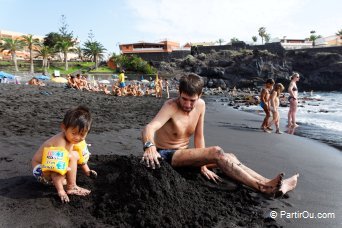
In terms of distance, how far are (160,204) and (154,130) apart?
2.76 ft

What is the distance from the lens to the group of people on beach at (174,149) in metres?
2.94

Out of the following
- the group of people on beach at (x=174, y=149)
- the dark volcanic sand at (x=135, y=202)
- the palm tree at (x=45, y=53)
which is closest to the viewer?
the dark volcanic sand at (x=135, y=202)

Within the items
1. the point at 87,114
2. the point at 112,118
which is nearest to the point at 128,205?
the point at 87,114

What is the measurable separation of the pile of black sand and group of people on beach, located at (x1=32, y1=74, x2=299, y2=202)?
135mm

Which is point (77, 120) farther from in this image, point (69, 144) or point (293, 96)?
point (293, 96)

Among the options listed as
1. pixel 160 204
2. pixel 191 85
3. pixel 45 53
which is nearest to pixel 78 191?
pixel 160 204

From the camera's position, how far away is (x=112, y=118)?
30.6 feet

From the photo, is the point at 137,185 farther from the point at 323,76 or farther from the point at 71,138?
the point at 323,76

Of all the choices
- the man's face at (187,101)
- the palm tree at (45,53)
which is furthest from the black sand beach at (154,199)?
the palm tree at (45,53)

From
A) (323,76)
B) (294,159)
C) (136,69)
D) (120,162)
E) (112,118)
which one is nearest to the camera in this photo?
(120,162)

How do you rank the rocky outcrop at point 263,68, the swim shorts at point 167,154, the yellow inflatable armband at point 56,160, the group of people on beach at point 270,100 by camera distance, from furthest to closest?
the rocky outcrop at point 263,68, the group of people on beach at point 270,100, the swim shorts at point 167,154, the yellow inflatable armband at point 56,160

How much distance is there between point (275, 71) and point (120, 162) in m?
56.3

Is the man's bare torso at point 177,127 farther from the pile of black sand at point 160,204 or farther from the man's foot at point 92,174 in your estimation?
the man's foot at point 92,174

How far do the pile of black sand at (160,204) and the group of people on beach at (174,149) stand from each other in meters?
0.14
